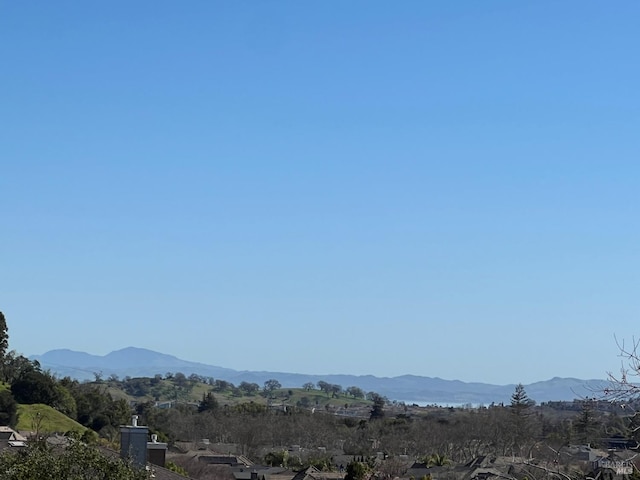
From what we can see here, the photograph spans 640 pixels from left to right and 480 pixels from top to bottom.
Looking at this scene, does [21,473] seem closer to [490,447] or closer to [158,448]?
[158,448]

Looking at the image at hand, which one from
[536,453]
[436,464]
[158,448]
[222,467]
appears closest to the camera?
[158,448]

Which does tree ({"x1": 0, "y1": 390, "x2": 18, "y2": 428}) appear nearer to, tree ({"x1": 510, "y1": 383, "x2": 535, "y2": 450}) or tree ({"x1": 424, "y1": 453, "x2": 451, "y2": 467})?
tree ({"x1": 424, "y1": 453, "x2": 451, "y2": 467})

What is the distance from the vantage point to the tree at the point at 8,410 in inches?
2655

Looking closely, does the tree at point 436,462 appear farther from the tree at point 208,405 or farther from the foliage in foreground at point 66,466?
the foliage in foreground at point 66,466

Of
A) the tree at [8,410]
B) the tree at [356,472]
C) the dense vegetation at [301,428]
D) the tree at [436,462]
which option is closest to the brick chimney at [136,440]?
the tree at [356,472]

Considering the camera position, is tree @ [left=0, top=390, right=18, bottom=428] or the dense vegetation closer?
tree @ [left=0, top=390, right=18, bottom=428]

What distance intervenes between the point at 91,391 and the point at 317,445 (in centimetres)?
2109

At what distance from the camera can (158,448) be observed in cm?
3416

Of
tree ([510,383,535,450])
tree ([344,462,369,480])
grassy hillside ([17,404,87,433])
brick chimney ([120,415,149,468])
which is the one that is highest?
tree ([510,383,535,450])

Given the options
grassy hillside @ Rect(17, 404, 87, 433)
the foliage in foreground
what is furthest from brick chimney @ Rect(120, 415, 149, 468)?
grassy hillside @ Rect(17, 404, 87, 433)

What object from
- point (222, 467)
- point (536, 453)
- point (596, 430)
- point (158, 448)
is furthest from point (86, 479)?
point (596, 430)

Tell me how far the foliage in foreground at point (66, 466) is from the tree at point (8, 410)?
53.6m

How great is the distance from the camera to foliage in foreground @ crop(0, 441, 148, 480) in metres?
15.2

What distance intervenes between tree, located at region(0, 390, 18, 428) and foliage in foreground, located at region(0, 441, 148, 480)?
53581 millimetres
